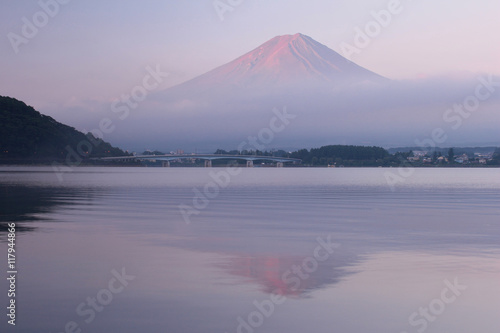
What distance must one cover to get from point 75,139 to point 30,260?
594ft

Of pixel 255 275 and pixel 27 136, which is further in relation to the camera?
pixel 27 136

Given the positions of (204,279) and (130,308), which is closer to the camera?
(130,308)

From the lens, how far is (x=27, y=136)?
6289 inches

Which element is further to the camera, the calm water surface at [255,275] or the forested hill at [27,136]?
the forested hill at [27,136]

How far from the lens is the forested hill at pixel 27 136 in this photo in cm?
15712

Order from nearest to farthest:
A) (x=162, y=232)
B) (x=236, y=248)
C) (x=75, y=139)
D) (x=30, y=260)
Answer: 1. (x=30, y=260)
2. (x=236, y=248)
3. (x=162, y=232)
4. (x=75, y=139)

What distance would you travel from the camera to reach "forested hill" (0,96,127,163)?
157 meters

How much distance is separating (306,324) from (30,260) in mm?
7306

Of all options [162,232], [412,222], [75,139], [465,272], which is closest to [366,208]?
[412,222]

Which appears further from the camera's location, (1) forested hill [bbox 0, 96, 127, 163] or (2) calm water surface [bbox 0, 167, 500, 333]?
(1) forested hill [bbox 0, 96, 127, 163]

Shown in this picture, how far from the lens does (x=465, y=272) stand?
12.8 metres

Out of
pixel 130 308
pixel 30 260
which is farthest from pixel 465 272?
pixel 30 260

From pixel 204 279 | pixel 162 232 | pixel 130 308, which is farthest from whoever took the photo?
pixel 162 232

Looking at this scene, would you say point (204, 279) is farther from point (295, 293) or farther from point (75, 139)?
point (75, 139)
